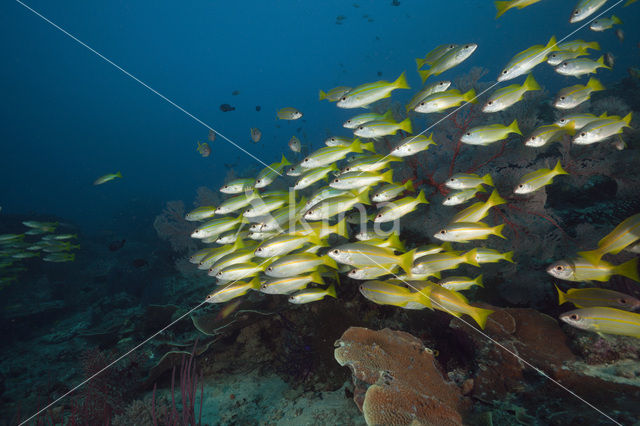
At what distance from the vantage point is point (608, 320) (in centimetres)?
206

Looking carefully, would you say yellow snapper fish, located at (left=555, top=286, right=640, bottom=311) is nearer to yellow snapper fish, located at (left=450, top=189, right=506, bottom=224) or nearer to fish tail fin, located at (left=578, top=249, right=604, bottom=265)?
fish tail fin, located at (left=578, top=249, right=604, bottom=265)

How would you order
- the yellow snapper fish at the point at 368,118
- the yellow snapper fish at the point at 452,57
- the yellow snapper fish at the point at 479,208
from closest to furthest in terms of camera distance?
1. the yellow snapper fish at the point at 479,208
2. the yellow snapper fish at the point at 452,57
3. the yellow snapper fish at the point at 368,118

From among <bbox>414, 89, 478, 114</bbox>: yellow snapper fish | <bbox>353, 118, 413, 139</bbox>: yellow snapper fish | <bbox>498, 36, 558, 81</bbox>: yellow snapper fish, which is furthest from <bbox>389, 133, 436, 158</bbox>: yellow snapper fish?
<bbox>498, 36, 558, 81</bbox>: yellow snapper fish

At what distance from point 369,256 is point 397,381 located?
121 centimetres

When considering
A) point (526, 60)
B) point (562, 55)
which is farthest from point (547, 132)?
point (562, 55)

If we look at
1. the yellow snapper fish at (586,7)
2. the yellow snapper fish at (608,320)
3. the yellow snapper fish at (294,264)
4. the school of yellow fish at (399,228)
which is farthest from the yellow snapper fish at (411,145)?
the yellow snapper fish at (586,7)

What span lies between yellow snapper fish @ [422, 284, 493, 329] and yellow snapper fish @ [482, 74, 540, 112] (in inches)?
110

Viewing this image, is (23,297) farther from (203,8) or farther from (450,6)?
(203,8)

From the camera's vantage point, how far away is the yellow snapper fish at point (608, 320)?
1.99 metres

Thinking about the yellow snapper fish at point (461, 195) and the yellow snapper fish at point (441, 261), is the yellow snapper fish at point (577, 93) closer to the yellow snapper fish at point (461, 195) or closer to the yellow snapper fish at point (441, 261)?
the yellow snapper fish at point (461, 195)

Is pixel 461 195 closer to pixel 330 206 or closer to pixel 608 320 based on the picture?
pixel 330 206

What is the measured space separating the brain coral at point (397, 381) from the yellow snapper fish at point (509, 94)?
3.45m

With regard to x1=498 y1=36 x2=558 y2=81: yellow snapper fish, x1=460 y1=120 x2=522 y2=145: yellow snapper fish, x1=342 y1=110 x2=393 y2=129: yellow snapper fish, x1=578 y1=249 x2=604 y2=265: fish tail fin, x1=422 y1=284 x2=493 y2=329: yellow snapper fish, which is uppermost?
x1=498 y1=36 x2=558 y2=81: yellow snapper fish

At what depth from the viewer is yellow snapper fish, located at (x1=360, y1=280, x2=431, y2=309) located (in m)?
2.65
